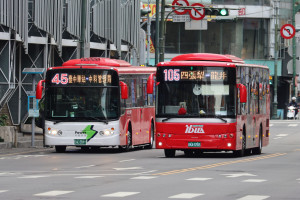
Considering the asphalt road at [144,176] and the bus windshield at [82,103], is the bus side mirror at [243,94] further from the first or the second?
the bus windshield at [82,103]

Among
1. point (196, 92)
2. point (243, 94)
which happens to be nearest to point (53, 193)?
point (243, 94)

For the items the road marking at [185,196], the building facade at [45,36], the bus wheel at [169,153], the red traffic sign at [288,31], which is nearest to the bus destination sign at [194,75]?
the bus wheel at [169,153]

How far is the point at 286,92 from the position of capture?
89.3m

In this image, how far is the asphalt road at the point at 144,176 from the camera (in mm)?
16266

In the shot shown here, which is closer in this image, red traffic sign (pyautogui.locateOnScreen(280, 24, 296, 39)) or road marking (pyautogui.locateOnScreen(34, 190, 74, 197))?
road marking (pyautogui.locateOnScreen(34, 190, 74, 197))

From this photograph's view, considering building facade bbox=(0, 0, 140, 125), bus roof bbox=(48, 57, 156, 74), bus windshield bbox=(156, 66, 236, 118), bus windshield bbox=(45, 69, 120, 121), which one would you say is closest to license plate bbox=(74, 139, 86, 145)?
bus windshield bbox=(45, 69, 120, 121)

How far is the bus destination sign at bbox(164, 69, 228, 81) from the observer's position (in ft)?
94.6

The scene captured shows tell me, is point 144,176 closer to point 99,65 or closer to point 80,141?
point 80,141

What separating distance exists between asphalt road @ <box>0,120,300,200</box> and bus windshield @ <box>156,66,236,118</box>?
4.35 feet

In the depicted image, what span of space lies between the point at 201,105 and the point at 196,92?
0.40 metres

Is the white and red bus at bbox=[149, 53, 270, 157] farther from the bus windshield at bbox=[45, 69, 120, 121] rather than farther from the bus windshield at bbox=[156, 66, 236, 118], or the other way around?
the bus windshield at bbox=[45, 69, 120, 121]

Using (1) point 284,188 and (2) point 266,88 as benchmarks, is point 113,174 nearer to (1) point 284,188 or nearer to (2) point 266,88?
(1) point 284,188

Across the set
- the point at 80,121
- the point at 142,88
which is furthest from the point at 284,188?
the point at 142,88

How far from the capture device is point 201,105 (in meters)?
28.7
